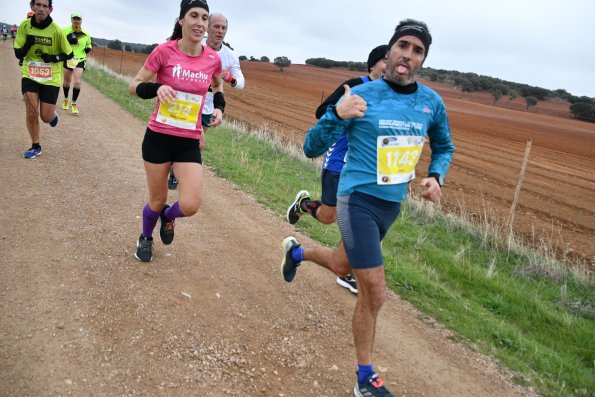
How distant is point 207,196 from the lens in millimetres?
6867

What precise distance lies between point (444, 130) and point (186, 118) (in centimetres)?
219

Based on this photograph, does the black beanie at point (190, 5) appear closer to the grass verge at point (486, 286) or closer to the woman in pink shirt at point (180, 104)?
the woman in pink shirt at point (180, 104)

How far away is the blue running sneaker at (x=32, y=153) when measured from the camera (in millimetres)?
7180

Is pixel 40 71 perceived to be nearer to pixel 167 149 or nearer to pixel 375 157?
pixel 167 149

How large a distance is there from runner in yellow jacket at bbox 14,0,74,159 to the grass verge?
2.93 metres

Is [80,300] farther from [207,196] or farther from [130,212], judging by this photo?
[207,196]

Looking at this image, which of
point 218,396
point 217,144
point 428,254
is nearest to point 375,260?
point 218,396

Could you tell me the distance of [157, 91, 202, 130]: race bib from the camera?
4.04 m

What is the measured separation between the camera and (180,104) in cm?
406

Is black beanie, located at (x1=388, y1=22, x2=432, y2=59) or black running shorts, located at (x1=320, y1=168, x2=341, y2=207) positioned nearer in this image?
black beanie, located at (x1=388, y1=22, x2=432, y2=59)

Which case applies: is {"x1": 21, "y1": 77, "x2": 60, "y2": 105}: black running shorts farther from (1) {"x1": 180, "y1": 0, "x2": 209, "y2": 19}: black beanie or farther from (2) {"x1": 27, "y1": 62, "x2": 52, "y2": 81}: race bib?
(1) {"x1": 180, "y1": 0, "x2": 209, "y2": 19}: black beanie

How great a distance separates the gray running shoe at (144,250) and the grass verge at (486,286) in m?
1.81

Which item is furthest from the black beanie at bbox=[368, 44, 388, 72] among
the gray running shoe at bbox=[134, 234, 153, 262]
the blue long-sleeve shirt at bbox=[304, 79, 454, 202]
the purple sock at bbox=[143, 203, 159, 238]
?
the gray running shoe at bbox=[134, 234, 153, 262]

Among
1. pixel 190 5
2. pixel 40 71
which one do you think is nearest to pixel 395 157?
pixel 190 5
